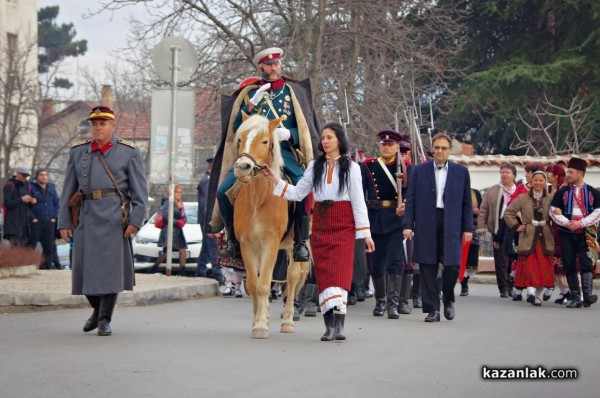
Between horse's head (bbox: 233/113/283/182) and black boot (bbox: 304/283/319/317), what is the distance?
2978mm

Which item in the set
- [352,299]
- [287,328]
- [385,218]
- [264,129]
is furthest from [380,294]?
[264,129]

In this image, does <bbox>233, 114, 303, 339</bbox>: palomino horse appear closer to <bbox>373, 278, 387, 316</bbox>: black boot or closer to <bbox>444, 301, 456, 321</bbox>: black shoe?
A: <bbox>444, 301, 456, 321</bbox>: black shoe

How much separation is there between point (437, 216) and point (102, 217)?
13.3ft

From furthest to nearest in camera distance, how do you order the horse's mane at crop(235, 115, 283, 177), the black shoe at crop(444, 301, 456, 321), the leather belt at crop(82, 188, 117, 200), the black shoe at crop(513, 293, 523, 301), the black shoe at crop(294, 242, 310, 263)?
the black shoe at crop(513, 293, 523, 301) → the black shoe at crop(444, 301, 456, 321) → the black shoe at crop(294, 242, 310, 263) → the leather belt at crop(82, 188, 117, 200) → the horse's mane at crop(235, 115, 283, 177)

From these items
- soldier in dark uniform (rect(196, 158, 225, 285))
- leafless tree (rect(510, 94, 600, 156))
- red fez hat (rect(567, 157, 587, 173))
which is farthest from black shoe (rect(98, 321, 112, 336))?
leafless tree (rect(510, 94, 600, 156))

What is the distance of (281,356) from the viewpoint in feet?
35.9

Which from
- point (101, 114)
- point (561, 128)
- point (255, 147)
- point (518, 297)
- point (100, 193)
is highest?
point (561, 128)

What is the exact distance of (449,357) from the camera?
11.2m

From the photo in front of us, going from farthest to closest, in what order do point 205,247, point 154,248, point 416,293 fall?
point 154,248 → point 205,247 → point 416,293

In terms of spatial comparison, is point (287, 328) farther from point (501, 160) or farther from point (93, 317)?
point (501, 160)

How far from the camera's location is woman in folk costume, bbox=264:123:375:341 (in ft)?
40.6

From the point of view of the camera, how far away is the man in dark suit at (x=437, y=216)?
14.9 meters

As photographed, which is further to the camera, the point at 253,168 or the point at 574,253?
the point at 574,253

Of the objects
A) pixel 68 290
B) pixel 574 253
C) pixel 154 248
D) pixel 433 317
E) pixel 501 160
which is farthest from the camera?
pixel 501 160
